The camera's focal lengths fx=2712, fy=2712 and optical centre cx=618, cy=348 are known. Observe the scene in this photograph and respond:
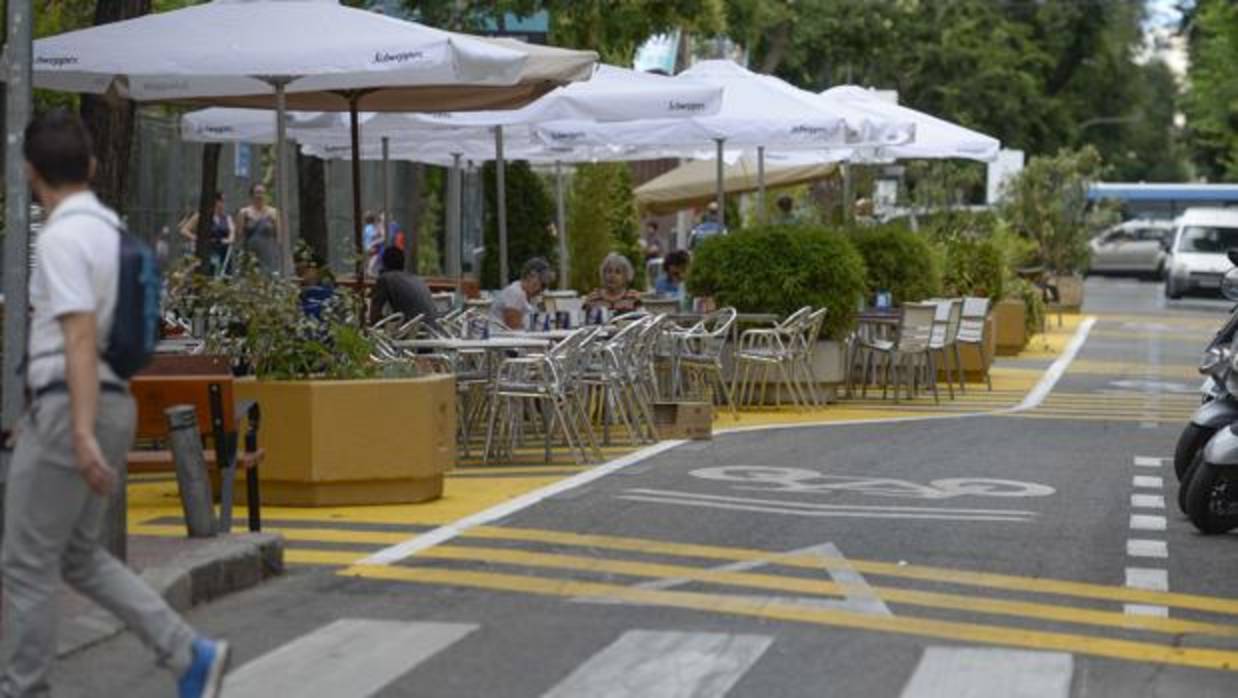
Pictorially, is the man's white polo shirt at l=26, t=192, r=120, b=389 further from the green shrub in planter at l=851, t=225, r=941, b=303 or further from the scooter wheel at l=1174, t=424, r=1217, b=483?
the green shrub in planter at l=851, t=225, r=941, b=303

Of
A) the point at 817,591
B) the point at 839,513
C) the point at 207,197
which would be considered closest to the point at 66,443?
the point at 817,591

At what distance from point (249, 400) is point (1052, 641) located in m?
5.38

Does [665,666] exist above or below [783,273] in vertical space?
below

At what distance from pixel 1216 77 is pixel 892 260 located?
1685 inches

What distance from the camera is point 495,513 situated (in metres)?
14.8

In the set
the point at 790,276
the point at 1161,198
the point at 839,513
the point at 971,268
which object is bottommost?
the point at 1161,198

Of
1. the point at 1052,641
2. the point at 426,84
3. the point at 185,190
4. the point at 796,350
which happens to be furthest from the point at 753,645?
the point at 185,190

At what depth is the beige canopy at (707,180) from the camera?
116 feet

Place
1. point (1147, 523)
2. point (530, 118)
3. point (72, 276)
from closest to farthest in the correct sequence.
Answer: point (72, 276)
point (1147, 523)
point (530, 118)

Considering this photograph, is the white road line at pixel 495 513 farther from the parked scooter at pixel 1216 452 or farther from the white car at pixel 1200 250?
the white car at pixel 1200 250

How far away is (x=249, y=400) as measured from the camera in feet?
47.9

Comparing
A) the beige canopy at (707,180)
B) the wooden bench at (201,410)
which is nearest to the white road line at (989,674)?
the wooden bench at (201,410)

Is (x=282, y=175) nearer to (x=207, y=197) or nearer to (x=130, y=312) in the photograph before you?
(x=130, y=312)

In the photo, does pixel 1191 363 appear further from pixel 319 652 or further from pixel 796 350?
pixel 319 652
